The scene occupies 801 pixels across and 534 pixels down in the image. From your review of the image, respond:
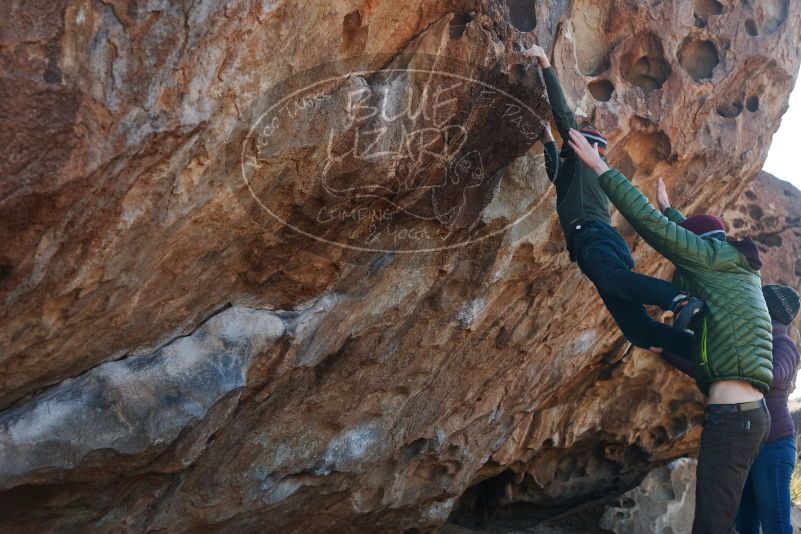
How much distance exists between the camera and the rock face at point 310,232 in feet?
10.5

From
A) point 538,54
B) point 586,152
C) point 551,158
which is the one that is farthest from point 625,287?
point 538,54

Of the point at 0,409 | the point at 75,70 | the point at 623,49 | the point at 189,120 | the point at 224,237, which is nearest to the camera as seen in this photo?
the point at 75,70

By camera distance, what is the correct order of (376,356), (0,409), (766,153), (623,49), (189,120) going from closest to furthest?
(189,120)
(0,409)
(376,356)
(623,49)
(766,153)

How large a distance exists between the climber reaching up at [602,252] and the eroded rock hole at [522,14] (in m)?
0.40

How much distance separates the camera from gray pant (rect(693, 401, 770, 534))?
3902 mm

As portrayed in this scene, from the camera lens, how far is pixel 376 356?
502cm

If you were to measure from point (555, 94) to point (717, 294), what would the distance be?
137 centimetres

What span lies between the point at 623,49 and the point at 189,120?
3224 mm

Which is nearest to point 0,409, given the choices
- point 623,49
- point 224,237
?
point 224,237

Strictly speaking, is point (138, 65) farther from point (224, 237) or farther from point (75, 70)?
point (224, 237)

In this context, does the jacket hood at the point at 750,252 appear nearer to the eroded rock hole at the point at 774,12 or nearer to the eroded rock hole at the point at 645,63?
the eroded rock hole at the point at 645,63

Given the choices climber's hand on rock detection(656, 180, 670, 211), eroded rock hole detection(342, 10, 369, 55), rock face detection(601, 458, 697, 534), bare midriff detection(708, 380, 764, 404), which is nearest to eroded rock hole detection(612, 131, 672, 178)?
climber's hand on rock detection(656, 180, 670, 211)

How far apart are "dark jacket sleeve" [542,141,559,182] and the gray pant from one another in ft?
5.36

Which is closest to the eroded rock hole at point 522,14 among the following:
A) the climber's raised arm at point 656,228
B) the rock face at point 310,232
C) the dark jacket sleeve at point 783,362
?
the rock face at point 310,232
